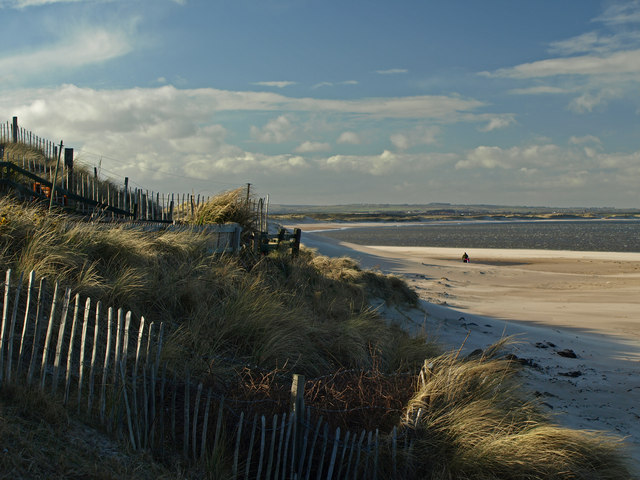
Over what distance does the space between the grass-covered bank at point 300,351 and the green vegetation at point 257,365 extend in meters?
0.02

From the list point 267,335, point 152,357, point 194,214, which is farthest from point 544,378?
point 194,214

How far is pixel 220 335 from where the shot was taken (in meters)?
6.61

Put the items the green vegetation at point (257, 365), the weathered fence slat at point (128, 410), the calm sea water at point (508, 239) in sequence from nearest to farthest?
the green vegetation at point (257, 365) < the weathered fence slat at point (128, 410) < the calm sea water at point (508, 239)

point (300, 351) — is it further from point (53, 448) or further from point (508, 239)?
point (508, 239)

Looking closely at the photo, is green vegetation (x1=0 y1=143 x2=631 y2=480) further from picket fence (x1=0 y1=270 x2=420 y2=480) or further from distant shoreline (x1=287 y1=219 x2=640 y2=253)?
distant shoreline (x1=287 y1=219 x2=640 y2=253)

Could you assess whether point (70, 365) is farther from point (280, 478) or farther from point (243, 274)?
point (243, 274)

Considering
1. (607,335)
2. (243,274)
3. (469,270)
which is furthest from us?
(469,270)

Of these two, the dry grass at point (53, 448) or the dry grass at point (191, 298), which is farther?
the dry grass at point (191, 298)

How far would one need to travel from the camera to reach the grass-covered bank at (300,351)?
5023 mm

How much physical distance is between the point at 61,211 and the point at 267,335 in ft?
21.9

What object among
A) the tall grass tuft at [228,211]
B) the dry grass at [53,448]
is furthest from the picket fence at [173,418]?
the tall grass tuft at [228,211]

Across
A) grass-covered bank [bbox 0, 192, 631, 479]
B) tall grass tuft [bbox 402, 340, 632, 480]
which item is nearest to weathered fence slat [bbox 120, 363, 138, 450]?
grass-covered bank [bbox 0, 192, 631, 479]

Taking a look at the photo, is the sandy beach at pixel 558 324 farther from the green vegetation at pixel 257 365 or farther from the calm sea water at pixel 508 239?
the calm sea water at pixel 508 239

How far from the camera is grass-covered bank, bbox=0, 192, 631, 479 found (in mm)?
5023
